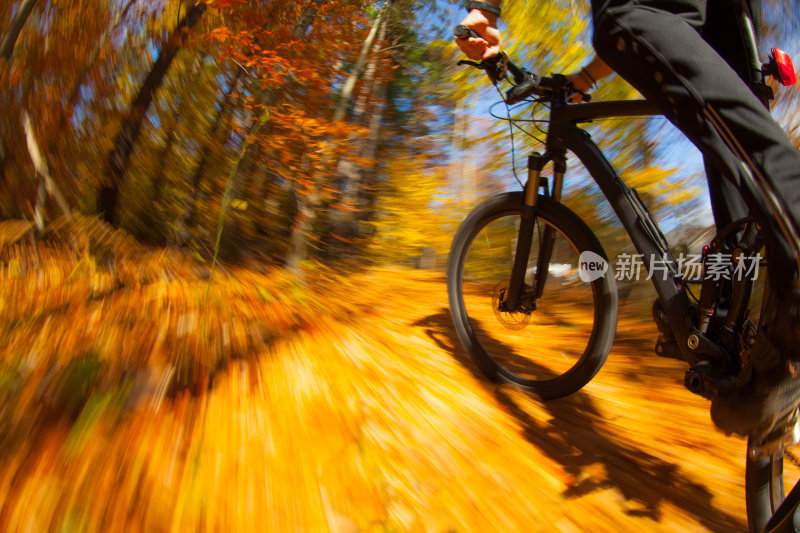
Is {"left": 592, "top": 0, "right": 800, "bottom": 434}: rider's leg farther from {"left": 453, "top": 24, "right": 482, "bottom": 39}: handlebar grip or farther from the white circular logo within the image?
the white circular logo

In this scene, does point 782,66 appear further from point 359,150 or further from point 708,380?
point 359,150

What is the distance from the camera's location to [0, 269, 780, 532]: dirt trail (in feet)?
3.45

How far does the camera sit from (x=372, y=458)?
4.24 feet

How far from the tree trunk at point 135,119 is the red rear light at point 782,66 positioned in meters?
3.31

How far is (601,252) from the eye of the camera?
1.49 m

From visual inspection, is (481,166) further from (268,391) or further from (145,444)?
(145,444)

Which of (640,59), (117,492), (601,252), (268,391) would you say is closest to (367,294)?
(268,391)

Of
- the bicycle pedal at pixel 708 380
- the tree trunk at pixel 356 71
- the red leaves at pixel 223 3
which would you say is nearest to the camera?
the bicycle pedal at pixel 708 380

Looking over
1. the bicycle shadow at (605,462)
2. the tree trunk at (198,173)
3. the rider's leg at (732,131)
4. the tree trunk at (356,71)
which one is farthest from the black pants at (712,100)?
the tree trunk at (356,71)

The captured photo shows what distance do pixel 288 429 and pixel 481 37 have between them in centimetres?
157

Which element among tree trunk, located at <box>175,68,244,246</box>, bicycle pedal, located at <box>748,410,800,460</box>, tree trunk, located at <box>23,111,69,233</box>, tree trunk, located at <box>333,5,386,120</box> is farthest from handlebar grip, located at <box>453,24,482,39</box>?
tree trunk, located at <box>333,5,386,120</box>

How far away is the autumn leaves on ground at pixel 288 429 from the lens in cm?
108

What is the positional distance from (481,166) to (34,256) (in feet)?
16.5

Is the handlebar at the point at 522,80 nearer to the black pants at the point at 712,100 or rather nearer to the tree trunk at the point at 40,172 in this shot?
the black pants at the point at 712,100
